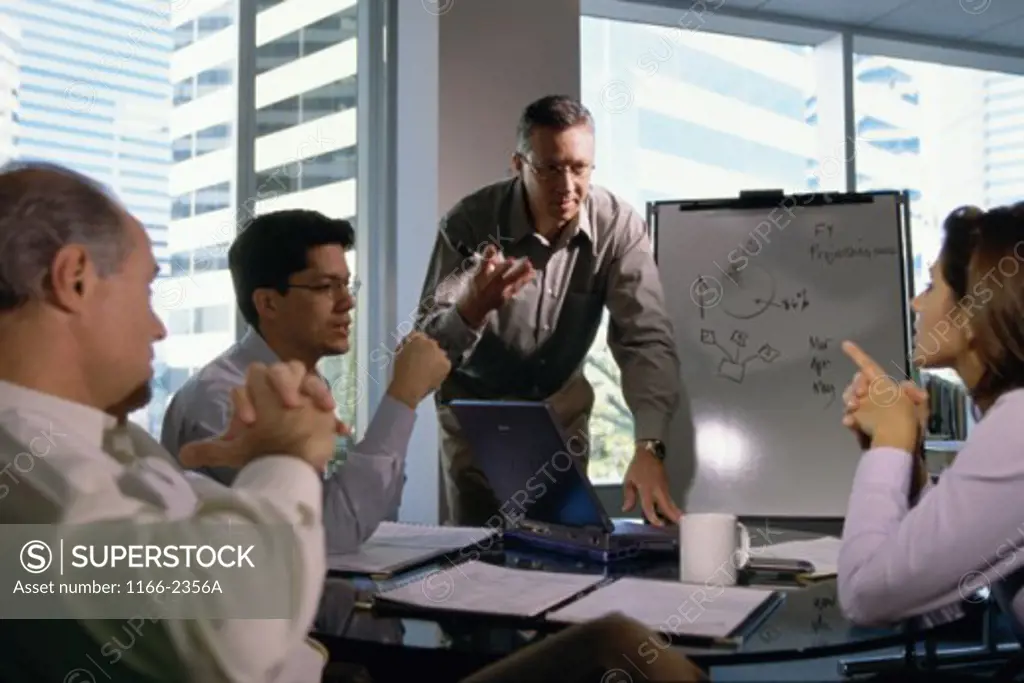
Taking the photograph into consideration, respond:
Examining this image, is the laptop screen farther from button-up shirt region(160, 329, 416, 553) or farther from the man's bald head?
the man's bald head

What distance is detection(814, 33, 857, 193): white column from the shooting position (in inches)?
179

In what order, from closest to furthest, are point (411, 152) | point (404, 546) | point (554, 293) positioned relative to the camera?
point (404, 546) < point (554, 293) < point (411, 152)

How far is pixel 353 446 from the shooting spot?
131 centimetres

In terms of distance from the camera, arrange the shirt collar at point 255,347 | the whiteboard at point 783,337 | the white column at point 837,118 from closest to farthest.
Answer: the shirt collar at point 255,347 < the whiteboard at point 783,337 < the white column at point 837,118

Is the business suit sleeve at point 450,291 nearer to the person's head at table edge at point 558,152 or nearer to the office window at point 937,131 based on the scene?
the person's head at table edge at point 558,152

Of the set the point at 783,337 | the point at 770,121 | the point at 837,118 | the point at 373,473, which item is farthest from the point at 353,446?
the point at 837,118

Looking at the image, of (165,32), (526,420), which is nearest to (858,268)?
(526,420)

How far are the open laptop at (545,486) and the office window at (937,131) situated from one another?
3568mm

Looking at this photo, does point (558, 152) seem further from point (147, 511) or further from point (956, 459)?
point (147, 511)

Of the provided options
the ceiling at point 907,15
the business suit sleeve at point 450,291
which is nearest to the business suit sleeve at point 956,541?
the business suit sleeve at point 450,291

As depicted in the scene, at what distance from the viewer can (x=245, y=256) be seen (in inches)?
51.6

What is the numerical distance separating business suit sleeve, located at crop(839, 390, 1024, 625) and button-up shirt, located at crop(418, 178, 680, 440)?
104 centimetres

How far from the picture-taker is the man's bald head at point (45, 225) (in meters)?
0.66

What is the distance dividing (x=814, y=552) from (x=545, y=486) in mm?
448
